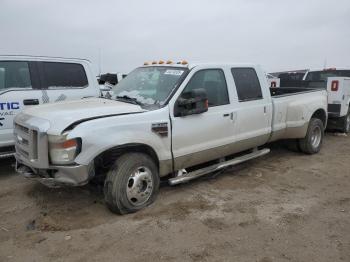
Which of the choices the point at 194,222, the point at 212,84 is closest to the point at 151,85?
the point at 212,84

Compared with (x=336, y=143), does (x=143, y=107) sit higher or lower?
higher

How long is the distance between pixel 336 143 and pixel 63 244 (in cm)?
689

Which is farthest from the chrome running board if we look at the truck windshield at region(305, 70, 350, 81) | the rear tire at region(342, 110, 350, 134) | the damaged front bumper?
the truck windshield at region(305, 70, 350, 81)

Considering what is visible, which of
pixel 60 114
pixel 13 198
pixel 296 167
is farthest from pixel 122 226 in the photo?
pixel 296 167

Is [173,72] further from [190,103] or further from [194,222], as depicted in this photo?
[194,222]

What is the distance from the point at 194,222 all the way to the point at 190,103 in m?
1.46

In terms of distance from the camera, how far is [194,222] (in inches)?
158

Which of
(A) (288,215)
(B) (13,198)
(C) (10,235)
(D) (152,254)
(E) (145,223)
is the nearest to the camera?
(D) (152,254)

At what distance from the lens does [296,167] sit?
246 inches

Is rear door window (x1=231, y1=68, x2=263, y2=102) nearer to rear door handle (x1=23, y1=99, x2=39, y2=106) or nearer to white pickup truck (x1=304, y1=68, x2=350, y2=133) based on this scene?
rear door handle (x1=23, y1=99, x2=39, y2=106)

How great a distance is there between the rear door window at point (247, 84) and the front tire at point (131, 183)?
1.95 metres

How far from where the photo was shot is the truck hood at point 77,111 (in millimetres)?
3740

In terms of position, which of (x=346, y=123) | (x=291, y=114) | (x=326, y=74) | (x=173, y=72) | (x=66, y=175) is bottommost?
(x=346, y=123)

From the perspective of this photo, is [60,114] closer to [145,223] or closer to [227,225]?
[145,223]
